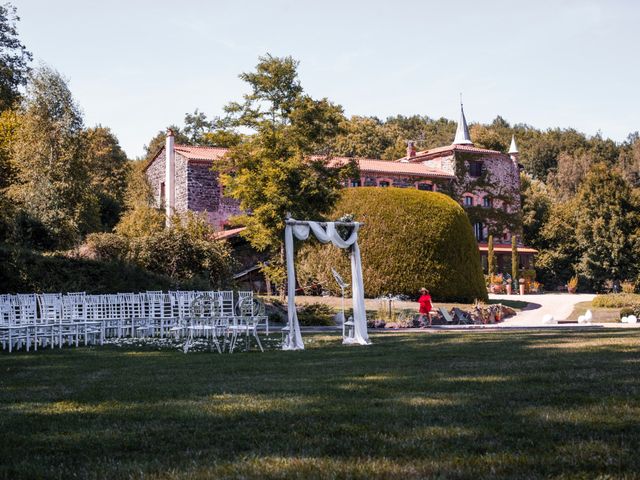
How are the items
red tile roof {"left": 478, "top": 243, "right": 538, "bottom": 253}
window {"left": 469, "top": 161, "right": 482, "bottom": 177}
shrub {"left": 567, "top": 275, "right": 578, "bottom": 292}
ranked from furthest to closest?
window {"left": 469, "top": 161, "right": 482, "bottom": 177} < red tile roof {"left": 478, "top": 243, "right": 538, "bottom": 253} < shrub {"left": 567, "top": 275, "right": 578, "bottom": 292}

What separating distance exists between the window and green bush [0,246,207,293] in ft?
102

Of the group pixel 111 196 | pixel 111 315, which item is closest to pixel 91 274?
pixel 111 315

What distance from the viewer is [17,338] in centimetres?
1506

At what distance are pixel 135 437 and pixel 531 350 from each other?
8.38 m

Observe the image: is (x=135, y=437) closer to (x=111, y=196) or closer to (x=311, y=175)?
(x=311, y=175)

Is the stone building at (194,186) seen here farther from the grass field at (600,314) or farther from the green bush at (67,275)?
the grass field at (600,314)

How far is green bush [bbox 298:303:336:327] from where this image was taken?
23.4 meters

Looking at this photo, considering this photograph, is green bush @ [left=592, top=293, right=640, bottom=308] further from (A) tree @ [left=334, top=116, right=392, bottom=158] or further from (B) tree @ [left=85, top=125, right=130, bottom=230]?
(A) tree @ [left=334, top=116, right=392, bottom=158]

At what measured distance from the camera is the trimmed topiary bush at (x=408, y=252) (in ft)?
100

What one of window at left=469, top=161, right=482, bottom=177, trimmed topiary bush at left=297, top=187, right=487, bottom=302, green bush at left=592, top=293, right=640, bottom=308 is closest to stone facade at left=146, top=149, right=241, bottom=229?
trimmed topiary bush at left=297, top=187, right=487, bottom=302

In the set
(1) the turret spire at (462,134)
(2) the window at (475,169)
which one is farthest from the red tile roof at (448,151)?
(1) the turret spire at (462,134)

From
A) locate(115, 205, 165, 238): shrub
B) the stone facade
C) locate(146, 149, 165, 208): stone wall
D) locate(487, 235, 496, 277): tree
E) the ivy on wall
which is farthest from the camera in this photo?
the ivy on wall

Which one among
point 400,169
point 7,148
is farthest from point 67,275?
point 400,169

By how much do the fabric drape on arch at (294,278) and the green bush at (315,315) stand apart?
6.88 m
